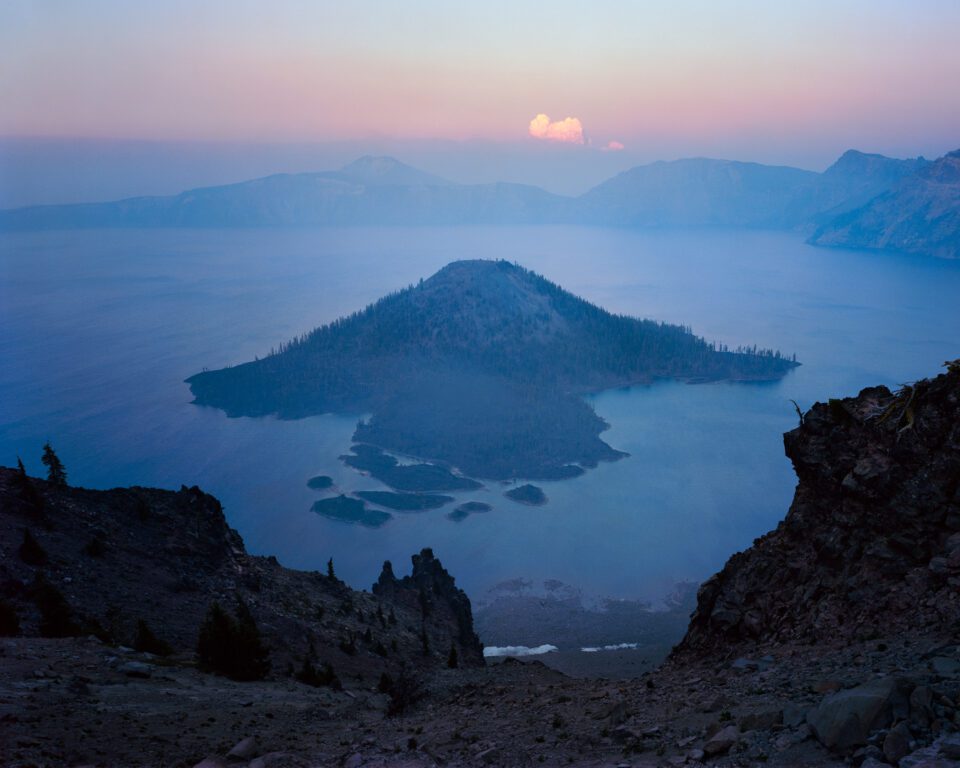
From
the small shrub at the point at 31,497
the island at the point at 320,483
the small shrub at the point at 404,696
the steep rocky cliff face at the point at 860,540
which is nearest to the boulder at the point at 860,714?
the steep rocky cliff face at the point at 860,540

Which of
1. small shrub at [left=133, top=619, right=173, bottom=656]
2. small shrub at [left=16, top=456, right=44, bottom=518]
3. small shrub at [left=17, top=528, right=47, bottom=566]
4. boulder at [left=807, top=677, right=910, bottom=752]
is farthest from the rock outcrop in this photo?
boulder at [left=807, top=677, right=910, bottom=752]

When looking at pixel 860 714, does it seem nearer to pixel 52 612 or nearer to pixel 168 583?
pixel 52 612

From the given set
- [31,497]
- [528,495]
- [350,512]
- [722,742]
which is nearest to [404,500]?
[350,512]

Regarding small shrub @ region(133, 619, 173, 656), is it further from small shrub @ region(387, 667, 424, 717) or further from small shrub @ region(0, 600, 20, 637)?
small shrub @ region(387, 667, 424, 717)

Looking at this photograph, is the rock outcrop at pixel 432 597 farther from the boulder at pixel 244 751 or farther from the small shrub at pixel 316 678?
the boulder at pixel 244 751

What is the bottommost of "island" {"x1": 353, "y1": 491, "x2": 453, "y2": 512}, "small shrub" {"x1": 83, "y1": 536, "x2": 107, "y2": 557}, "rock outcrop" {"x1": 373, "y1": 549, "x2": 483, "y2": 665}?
"island" {"x1": 353, "y1": 491, "x2": 453, "y2": 512}

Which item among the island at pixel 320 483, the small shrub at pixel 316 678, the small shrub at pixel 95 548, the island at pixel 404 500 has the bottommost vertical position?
the island at pixel 404 500

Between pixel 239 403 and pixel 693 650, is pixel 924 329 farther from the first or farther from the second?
pixel 693 650
